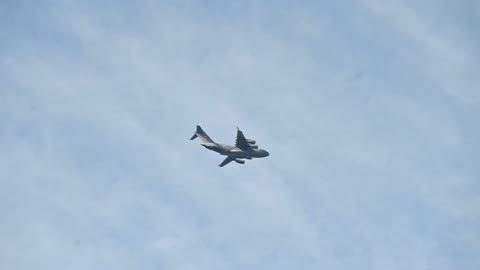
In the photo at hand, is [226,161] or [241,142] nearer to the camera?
[241,142]

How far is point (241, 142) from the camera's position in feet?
380

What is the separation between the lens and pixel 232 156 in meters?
120

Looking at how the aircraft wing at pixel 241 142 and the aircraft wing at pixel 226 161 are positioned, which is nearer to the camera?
the aircraft wing at pixel 241 142

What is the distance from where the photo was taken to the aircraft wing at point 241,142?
4513 inches

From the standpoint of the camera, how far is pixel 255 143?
388ft

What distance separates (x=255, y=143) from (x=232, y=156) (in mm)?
4720

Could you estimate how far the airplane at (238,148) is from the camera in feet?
382

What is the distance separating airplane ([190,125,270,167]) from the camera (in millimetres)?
116312

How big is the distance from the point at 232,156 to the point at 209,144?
4.98 metres

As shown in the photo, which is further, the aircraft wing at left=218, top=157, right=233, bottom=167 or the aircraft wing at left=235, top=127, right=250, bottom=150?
the aircraft wing at left=218, top=157, right=233, bottom=167

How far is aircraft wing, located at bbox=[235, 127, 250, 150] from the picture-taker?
11462 cm

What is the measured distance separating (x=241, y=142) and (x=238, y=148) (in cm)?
187

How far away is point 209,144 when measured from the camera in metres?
117

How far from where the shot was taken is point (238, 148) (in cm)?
11738
